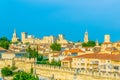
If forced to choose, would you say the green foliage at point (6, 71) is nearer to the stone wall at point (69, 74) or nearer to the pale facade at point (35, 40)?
the stone wall at point (69, 74)

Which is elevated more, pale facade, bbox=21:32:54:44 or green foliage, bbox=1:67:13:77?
pale facade, bbox=21:32:54:44

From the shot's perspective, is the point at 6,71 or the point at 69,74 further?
the point at 6,71

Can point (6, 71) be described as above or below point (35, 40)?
below

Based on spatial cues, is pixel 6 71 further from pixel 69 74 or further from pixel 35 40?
pixel 35 40

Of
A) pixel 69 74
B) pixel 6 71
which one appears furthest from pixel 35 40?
pixel 69 74

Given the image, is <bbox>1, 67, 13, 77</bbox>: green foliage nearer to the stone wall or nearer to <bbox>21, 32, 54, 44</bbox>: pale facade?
the stone wall

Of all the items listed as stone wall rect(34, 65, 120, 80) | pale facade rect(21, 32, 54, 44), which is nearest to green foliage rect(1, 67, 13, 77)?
stone wall rect(34, 65, 120, 80)

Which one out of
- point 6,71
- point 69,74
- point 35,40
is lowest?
point 69,74

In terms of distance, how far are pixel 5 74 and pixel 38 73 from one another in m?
3.76

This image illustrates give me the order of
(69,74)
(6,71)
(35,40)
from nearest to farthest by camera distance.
Result: (69,74) → (6,71) → (35,40)

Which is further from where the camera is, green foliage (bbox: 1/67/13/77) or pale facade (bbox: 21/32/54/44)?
pale facade (bbox: 21/32/54/44)

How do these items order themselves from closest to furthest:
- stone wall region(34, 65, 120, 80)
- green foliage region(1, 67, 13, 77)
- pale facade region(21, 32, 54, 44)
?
stone wall region(34, 65, 120, 80) < green foliage region(1, 67, 13, 77) < pale facade region(21, 32, 54, 44)

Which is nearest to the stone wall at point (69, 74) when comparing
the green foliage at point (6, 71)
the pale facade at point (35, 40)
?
the green foliage at point (6, 71)

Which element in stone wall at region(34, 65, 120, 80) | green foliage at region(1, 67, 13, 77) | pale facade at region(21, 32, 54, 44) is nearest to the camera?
stone wall at region(34, 65, 120, 80)
